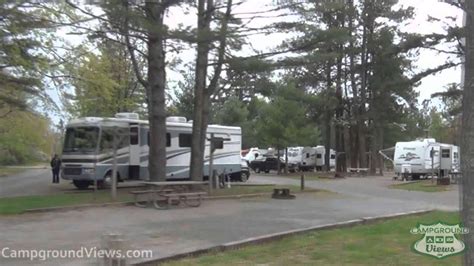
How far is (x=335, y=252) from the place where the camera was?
9094 mm

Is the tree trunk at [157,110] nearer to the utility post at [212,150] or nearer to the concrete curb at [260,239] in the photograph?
the utility post at [212,150]

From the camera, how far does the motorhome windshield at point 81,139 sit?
2419 centimetres

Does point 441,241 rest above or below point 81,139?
below

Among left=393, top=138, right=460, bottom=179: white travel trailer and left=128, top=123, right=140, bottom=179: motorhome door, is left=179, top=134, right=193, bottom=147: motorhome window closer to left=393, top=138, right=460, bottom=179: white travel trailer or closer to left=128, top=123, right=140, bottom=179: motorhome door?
left=128, top=123, right=140, bottom=179: motorhome door

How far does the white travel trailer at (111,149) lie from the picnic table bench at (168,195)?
4.37m

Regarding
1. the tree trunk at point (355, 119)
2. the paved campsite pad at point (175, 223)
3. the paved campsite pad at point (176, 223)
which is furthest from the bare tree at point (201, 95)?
the tree trunk at point (355, 119)

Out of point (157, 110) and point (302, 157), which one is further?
point (302, 157)

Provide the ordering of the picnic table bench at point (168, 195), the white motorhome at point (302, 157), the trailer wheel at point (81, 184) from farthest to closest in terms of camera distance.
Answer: the white motorhome at point (302, 157) → the trailer wheel at point (81, 184) → the picnic table bench at point (168, 195)

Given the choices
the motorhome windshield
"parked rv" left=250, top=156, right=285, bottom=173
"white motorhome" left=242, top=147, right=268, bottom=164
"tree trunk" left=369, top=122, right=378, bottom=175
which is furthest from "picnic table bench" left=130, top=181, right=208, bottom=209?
"tree trunk" left=369, top=122, right=378, bottom=175

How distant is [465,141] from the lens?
442 centimetres

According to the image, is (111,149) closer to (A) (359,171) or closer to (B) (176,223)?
(B) (176,223)

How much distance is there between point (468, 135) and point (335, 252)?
503cm

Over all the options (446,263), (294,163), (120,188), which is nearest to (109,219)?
(446,263)

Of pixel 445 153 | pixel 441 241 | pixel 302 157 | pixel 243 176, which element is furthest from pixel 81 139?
pixel 302 157
